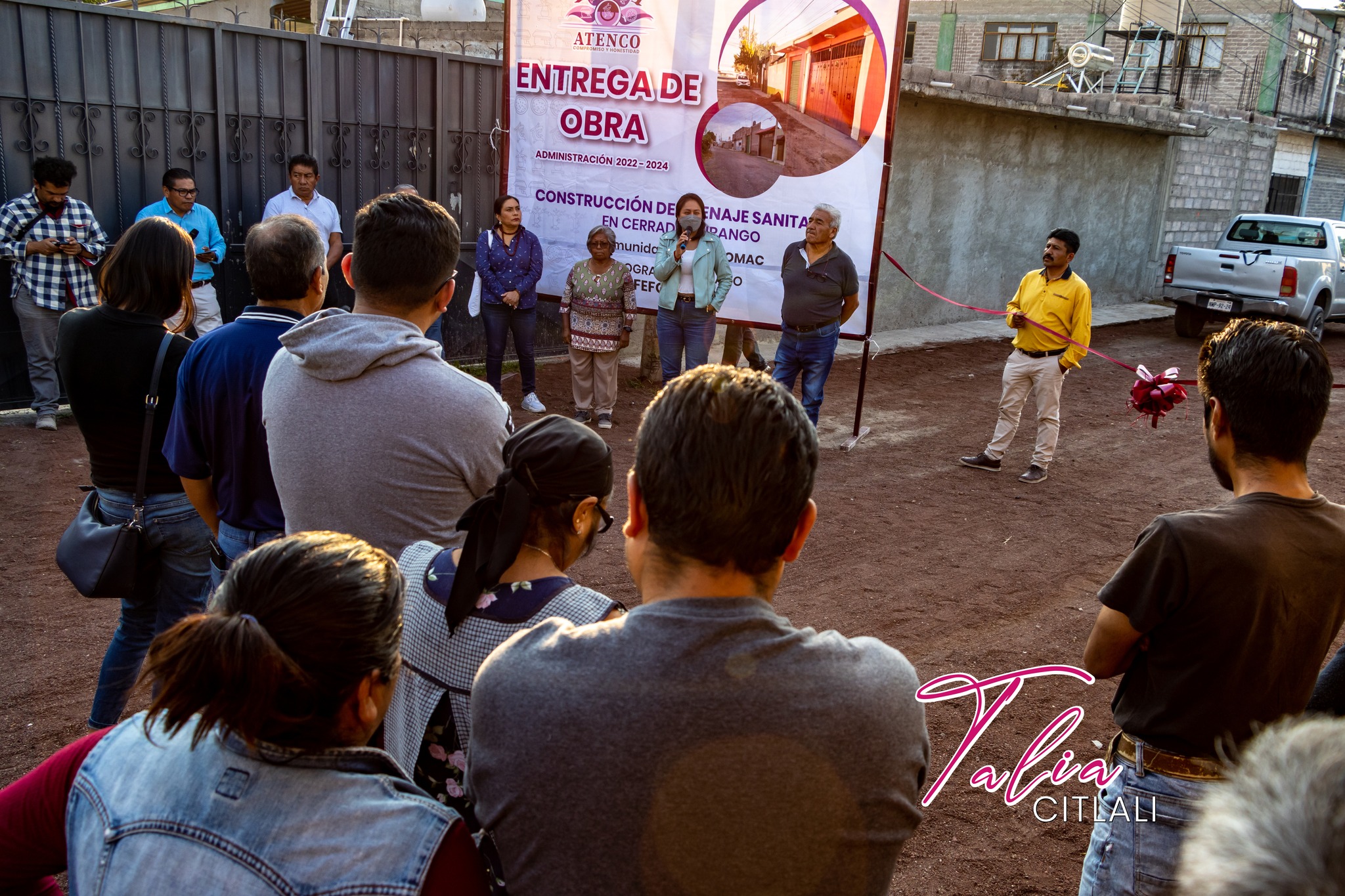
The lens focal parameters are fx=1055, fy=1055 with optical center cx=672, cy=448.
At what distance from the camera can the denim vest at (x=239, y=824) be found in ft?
4.26

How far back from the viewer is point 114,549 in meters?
3.15

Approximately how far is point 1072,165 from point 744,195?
10455 millimetres

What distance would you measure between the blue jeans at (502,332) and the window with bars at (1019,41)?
27.4 metres

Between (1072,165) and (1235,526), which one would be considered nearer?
(1235,526)

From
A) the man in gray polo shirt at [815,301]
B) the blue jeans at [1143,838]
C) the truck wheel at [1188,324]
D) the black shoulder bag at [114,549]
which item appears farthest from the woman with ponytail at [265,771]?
the truck wheel at [1188,324]

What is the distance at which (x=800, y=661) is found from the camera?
130 centimetres

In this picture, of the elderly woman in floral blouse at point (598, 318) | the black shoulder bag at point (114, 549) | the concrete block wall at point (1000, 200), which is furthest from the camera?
the concrete block wall at point (1000, 200)

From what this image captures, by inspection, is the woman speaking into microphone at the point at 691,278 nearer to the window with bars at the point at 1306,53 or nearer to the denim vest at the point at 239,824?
the denim vest at the point at 239,824

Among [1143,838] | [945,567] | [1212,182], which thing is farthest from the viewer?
[1212,182]

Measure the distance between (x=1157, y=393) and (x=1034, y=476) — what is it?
2285 millimetres

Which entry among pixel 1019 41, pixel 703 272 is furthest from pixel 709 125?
pixel 1019 41

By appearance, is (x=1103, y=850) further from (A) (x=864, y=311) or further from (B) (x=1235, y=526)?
(A) (x=864, y=311)

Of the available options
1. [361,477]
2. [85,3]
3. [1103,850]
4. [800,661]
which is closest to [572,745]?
[800,661]

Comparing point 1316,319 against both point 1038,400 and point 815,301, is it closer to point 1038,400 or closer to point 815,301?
point 1038,400
